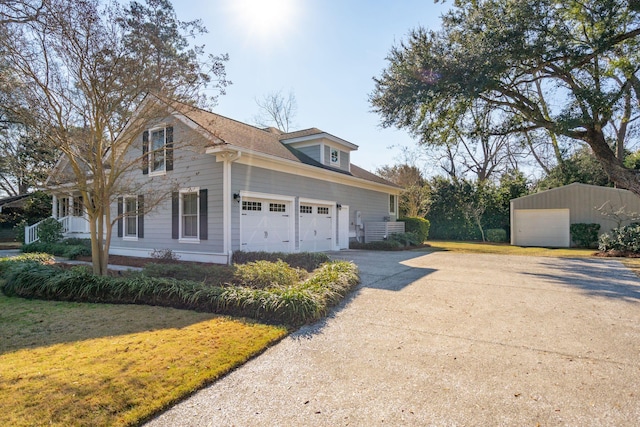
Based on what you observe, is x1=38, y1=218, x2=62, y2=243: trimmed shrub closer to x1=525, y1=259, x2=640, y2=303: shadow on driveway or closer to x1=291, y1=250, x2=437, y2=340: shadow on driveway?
x1=291, y1=250, x2=437, y2=340: shadow on driveway

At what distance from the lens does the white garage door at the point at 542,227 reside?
19.0 m

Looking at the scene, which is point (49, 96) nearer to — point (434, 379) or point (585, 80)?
point (434, 379)

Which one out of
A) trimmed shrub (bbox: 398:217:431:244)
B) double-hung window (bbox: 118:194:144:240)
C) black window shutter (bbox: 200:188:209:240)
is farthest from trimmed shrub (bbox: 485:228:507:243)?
double-hung window (bbox: 118:194:144:240)

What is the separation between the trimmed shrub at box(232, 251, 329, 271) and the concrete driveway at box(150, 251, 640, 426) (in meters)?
3.34

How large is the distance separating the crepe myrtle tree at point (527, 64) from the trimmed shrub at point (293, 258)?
6.60 m

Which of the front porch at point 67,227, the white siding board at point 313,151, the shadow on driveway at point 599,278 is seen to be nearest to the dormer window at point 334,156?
the white siding board at point 313,151

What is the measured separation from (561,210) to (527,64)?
10800 millimetres

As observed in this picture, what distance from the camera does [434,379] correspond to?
3.36 m

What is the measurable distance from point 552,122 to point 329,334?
11884mm

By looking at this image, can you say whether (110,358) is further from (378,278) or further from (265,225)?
(265,225)

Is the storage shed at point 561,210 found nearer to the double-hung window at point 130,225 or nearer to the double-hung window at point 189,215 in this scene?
the double-hung window at point 189,215

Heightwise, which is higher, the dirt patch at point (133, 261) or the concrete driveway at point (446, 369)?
the dirt patch at point (133, 261)

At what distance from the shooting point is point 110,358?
369 cm

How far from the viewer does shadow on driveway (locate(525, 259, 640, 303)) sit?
6875 mm
